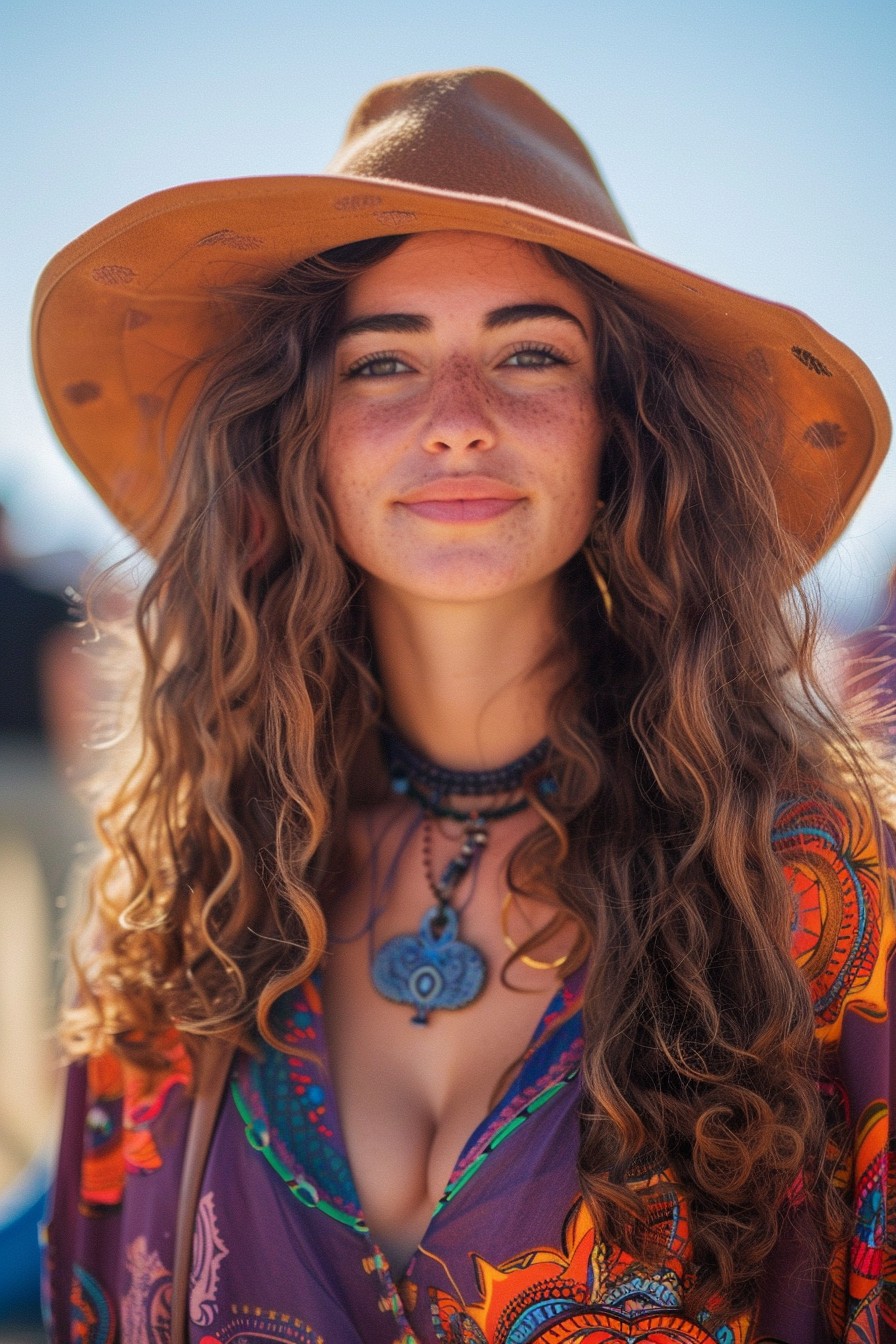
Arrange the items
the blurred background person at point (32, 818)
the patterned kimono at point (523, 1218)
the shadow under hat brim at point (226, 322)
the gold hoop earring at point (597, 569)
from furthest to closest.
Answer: the blurred background person at point (32, 818) → the gold hoop earring at point (597, 569) → the shadow under hat brim at point (226, 322) → the patterned kimono at point (523, 1218)

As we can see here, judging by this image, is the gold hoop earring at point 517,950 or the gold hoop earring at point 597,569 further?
the gold hoop earring at point 597,569

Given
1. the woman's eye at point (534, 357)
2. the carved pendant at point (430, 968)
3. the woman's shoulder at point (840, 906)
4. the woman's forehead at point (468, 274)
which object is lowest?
the carved pendant at point (430, 968)

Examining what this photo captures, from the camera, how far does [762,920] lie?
148 centimetres

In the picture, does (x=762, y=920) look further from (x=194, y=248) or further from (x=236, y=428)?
(x=194, y=248)

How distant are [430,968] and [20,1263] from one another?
107cm

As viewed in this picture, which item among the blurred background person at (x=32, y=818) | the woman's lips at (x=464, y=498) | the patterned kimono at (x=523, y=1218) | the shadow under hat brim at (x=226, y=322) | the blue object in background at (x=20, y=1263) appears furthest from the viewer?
the blurred background person at (x=32, y=818)

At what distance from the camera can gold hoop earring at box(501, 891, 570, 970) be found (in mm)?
1628

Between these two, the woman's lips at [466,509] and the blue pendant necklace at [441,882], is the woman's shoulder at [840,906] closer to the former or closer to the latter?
the blue pendant necklace at [441,882]

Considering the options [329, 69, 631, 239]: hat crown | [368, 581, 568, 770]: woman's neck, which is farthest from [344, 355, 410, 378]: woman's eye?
[368, 581, 568, 770]: woman's neck

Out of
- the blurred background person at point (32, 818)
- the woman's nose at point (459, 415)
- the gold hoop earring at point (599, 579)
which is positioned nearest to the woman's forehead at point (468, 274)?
the woman's nose at point (459, 415)

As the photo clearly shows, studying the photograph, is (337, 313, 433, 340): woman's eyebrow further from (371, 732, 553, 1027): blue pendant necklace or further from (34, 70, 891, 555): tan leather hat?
(371, 732, 553, 1027): blue pendant necklace

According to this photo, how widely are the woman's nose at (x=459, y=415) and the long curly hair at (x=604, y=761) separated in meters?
0.23

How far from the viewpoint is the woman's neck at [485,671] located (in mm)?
1865

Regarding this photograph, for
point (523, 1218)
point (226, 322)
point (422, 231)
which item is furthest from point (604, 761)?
point (226, 322)
